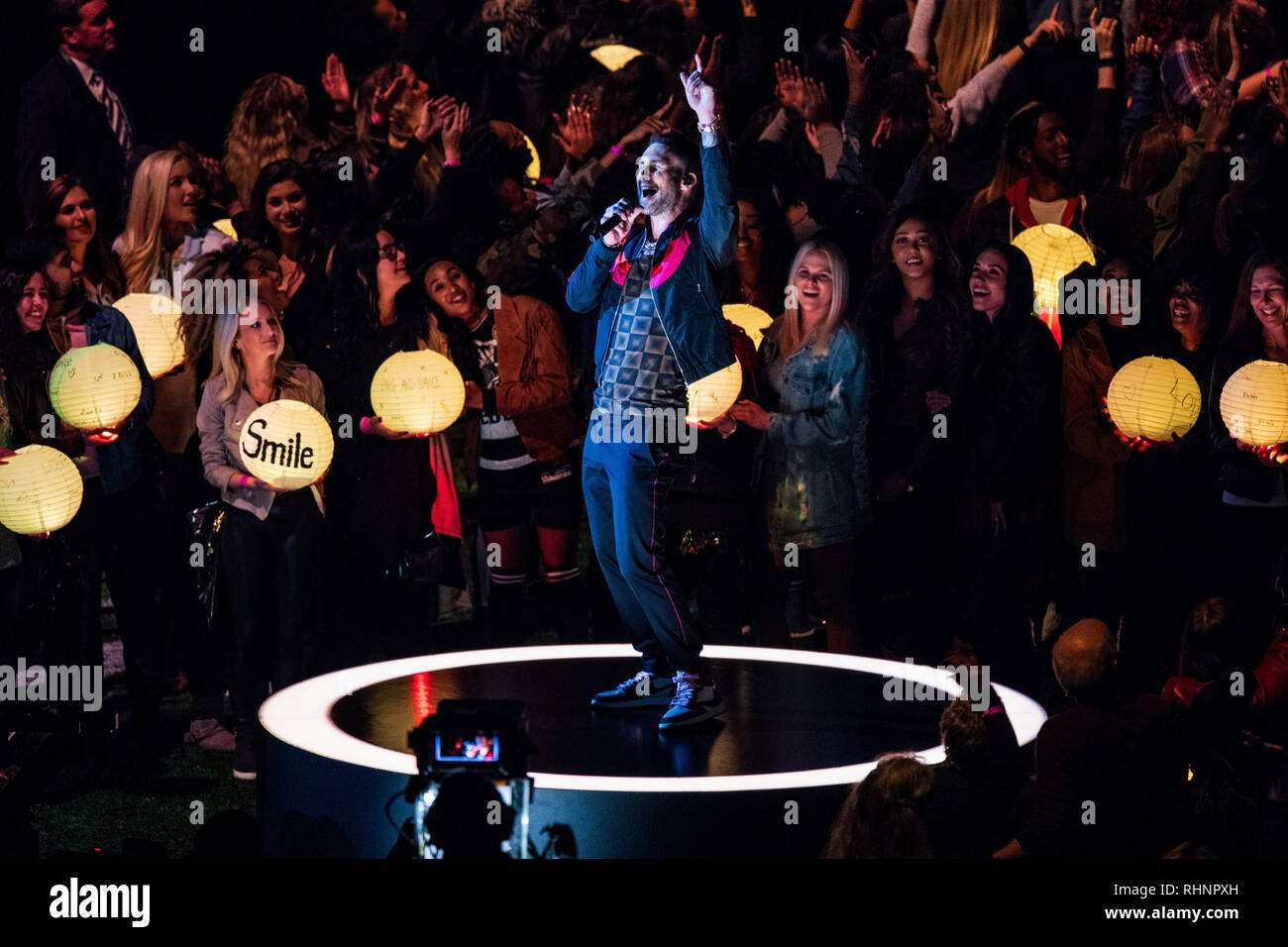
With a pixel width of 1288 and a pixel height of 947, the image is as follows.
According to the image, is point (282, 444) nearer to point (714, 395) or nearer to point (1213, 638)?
point (714, 395)

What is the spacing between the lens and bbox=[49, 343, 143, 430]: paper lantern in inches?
230

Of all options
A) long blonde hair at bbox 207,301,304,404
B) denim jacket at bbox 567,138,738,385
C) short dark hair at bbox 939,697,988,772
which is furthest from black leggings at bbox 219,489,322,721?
short dark hair at bbox 939,697,988,772

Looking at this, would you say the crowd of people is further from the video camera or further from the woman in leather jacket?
the video camera

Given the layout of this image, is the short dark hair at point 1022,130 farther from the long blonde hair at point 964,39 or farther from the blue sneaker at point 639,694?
the blue sneaker at point 639,694

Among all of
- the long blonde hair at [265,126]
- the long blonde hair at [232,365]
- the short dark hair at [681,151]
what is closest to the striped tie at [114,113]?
the long blonde hair at [265,126]

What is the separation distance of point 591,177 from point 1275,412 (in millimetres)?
2996

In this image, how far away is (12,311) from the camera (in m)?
6.08

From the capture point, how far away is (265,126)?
25.1ft

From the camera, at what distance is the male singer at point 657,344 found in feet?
16.5

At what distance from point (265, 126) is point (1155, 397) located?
160 inches

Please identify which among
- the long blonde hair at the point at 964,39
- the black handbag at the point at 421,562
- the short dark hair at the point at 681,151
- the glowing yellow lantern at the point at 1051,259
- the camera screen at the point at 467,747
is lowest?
the camera screen at the point at 467,747

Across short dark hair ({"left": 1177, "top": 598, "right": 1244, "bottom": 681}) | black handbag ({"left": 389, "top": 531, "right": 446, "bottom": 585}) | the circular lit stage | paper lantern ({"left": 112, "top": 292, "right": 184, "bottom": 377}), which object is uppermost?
paper lantern ({"left": 112, "top": 292, "right": 184, "bottom": 377})

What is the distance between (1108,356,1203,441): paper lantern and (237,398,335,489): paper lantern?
2.91 meters

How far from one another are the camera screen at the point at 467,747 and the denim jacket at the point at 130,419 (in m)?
2.54
